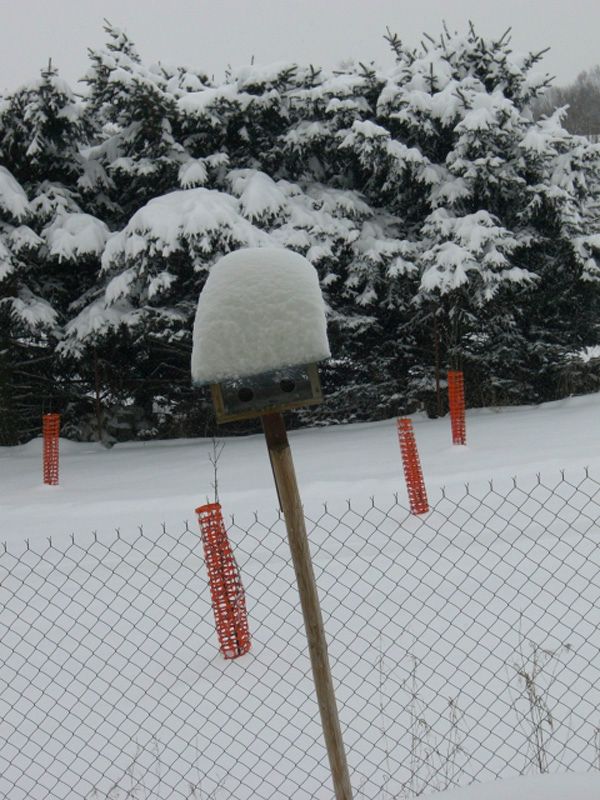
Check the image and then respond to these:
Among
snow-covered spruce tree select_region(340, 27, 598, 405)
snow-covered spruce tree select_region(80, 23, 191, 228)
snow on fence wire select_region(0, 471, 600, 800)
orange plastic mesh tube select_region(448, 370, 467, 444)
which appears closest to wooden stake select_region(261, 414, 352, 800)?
snow on fence wire select_region(0, 471, 600, 800)

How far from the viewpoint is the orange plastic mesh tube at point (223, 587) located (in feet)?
12.4

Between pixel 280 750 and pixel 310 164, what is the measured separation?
1075 cm

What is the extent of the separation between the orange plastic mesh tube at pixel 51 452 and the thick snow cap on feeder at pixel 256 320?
6.79 m

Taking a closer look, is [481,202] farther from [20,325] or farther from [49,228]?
[20,325]

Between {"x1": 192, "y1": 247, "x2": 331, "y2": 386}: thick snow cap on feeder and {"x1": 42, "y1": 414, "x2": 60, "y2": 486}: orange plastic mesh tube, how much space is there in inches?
267

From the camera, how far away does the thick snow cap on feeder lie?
1668 millimetres

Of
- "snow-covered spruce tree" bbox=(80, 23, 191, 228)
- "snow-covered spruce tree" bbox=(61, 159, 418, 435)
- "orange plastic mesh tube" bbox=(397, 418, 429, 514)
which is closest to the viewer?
"orange plastic mesh tube" bbox=(397, 418, 429, 514)

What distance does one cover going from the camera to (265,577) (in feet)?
16.1

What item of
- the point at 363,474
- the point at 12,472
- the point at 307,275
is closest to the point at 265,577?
the point at 363,474

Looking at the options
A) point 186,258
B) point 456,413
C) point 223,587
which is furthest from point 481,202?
point 223,587

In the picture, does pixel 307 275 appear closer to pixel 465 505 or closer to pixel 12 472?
pixel 465 505

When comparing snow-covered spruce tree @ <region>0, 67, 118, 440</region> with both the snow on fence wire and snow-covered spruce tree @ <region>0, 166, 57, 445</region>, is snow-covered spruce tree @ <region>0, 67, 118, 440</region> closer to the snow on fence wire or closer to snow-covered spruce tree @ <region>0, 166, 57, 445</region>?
snow-covered spruce tree @ <region>0, 166, 57, 445</region>

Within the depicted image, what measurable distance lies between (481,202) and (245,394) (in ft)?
37.1

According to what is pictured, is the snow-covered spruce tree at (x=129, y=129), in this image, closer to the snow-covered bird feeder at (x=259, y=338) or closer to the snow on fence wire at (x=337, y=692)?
the snow on fence wire at (x=337, y=692)
